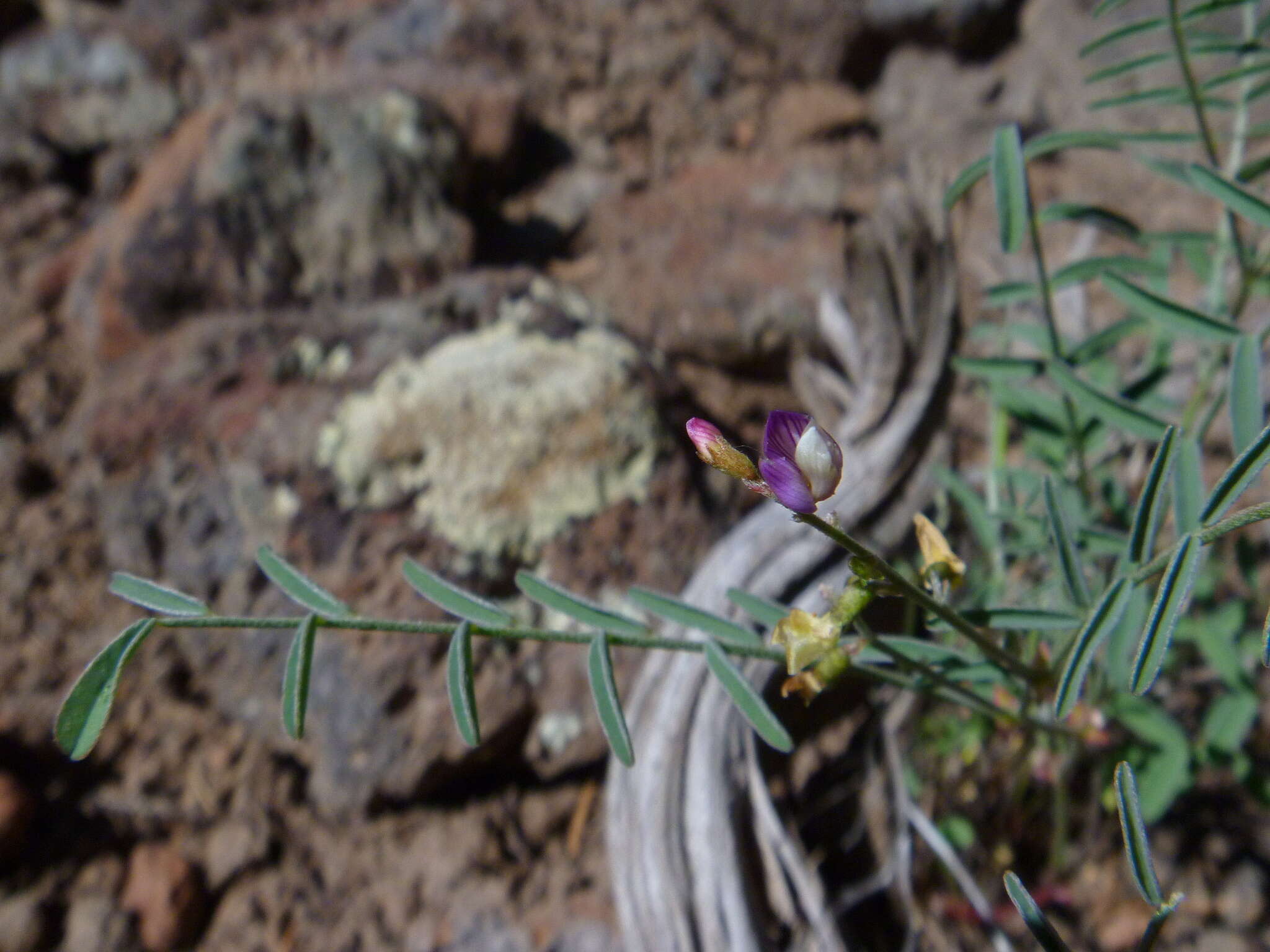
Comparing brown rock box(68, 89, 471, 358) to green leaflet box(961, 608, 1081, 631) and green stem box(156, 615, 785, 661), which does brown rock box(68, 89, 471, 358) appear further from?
green leaflet box(961, 608, 1081, 631)

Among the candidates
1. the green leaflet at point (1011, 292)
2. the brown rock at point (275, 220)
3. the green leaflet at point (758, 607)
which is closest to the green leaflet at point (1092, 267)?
the green leaflet at point (1011, 292)

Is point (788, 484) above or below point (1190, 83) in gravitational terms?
below

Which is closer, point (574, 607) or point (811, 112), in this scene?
point (574, 607)

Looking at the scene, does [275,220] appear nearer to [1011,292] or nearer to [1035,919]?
[1011,292]

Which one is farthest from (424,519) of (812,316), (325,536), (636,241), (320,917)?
(636,241)

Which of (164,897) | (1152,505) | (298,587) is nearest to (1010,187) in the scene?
(1152,505)

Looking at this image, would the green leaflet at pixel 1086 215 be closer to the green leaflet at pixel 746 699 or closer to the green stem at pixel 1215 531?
the green stem at pixel 1215 531
